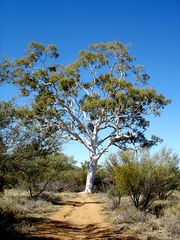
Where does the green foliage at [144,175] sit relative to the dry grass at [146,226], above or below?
above

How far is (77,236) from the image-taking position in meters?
9.19

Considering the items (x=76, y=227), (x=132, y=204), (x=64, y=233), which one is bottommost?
(x=64, y=233)

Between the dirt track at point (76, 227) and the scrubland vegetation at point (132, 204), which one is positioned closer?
the dirt track at point (76, 227)

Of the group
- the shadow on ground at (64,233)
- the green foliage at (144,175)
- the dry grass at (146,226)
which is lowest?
the shadow on ground at (64,233)

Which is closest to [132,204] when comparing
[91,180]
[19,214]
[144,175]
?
[144,175]

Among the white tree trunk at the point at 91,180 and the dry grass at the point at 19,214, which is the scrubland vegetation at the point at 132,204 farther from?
the white tree trunk at the point at 91,180

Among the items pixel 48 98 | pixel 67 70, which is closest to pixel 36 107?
pixel 48 98

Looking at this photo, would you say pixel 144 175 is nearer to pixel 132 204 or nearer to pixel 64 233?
pixel 132 204

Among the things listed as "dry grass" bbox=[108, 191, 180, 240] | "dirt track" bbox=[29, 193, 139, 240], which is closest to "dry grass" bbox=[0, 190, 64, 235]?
"dirt track" bbox=[29, 193, 139, 240]

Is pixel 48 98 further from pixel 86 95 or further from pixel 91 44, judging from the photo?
pixel 91 44

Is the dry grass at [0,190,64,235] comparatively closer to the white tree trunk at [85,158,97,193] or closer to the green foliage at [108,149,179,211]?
the green foliage at [108,149,179,211]

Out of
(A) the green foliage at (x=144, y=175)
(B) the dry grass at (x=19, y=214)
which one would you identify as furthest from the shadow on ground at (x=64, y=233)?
(A) the green foliage at (x=144, y=175)

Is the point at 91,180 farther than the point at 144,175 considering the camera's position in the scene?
Yes

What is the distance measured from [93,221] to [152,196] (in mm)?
2799
